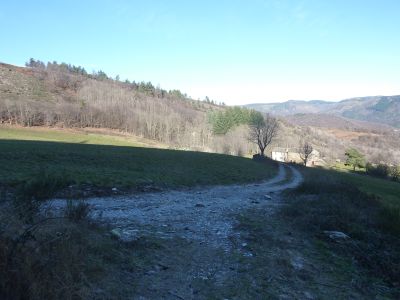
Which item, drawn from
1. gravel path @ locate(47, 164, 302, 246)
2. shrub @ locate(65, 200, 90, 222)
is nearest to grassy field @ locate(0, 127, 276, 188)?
gravel path @ locate(47, 164, 302, 246)

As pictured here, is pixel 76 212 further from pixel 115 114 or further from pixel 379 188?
pixel 115 114

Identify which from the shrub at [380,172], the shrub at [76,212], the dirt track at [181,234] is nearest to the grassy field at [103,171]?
the dirt track at [181,234]

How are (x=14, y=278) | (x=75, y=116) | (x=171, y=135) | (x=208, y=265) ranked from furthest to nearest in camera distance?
(x=171, y=135), (x=75, y=116), (x=208, y=265), (x=14, y=278)

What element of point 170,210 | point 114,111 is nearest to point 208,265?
point 170,210

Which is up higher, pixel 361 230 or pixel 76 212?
pixel 76 212

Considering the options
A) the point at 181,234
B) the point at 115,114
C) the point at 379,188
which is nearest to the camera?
the point at 181,234

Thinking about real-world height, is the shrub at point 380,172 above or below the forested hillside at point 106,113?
below

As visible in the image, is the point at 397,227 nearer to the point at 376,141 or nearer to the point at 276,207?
the point at 276,207

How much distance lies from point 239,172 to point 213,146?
60.6 m

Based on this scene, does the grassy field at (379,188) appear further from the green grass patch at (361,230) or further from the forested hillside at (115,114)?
the forested hillside at (115,114)

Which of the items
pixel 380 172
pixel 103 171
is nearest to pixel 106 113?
pixel 380 172

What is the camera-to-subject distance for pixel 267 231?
35.6 feet

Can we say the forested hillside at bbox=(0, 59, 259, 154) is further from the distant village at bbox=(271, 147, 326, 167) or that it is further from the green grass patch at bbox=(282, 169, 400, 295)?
the green grass patch at bbox=(282, 169, 400, 295)

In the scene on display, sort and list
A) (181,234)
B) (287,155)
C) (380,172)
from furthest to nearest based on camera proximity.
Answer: (287,155), (380,172), (181,234)
